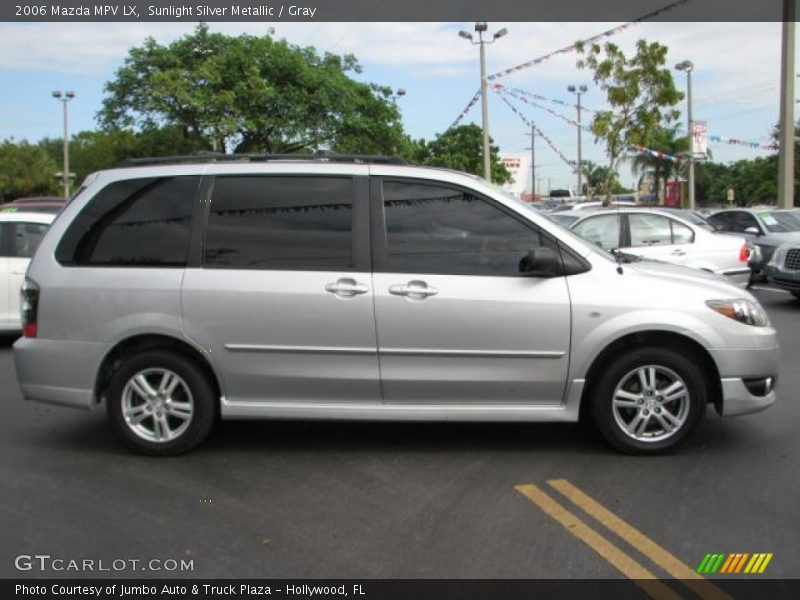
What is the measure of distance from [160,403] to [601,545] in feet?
9.50

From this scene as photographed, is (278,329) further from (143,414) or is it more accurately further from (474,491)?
(474,491)

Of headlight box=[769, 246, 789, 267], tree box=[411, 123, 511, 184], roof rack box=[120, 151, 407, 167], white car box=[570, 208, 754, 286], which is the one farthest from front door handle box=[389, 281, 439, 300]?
tree box=[411, 123, 511, 184]

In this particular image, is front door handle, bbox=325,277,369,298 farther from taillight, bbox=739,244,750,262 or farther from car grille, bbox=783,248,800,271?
car grille, bbox=783,248,800,271

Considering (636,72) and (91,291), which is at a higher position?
(636,72)

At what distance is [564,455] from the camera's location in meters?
5.05

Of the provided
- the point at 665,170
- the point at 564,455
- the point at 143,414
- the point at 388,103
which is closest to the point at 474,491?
the point at 564,455

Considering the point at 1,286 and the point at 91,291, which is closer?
the point at 91,291

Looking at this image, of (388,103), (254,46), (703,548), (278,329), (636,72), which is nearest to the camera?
(703,548)

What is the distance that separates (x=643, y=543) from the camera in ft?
12.3

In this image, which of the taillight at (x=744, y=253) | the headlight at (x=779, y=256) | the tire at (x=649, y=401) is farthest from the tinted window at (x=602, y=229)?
the tire at (x=649, y=401)

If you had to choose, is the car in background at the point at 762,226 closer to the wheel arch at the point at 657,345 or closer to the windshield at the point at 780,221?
the windshield at the point at 780,221

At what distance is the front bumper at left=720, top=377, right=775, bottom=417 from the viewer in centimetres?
491
